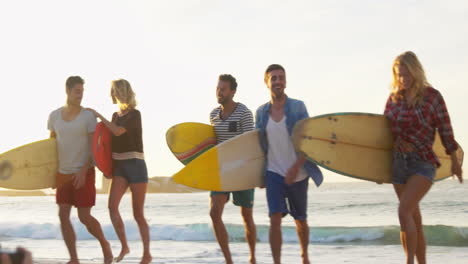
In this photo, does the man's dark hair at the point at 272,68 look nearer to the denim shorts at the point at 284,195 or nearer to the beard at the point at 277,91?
the beard at the point at 277,91

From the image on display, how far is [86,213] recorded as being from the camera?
5.34 m

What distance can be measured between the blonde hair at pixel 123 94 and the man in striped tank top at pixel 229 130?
80cm

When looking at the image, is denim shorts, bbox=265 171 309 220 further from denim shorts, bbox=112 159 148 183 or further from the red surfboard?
the red surfboard

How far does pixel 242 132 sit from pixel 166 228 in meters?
9.69

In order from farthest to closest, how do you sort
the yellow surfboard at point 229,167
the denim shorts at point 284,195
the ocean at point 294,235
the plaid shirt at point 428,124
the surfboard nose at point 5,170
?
the ocean at point 294,235 → the surfboard nose at point 5,170 → the yellow surfboard at point 229,167 → the denim shorts at point 284,195 → the plaid shirt at point 428,124

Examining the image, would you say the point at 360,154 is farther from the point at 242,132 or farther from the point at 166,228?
the point at 166,228

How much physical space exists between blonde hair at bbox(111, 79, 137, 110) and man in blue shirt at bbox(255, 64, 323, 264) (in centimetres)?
139

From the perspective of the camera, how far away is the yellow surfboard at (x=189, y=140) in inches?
226

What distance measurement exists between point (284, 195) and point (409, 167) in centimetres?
96

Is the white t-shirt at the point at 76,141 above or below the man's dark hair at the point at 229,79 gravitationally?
below

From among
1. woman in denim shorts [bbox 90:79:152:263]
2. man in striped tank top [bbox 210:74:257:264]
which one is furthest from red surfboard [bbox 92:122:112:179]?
man in striped tank top [bbox 210:74:257:264]

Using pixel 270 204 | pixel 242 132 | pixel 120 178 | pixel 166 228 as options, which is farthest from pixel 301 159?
pixel 166 228

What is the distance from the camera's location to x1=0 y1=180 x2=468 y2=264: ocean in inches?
326

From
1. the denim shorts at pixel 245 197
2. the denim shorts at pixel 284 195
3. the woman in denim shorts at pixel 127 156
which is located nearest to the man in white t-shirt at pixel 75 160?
the woman in denim shorts at pixel 127 156
